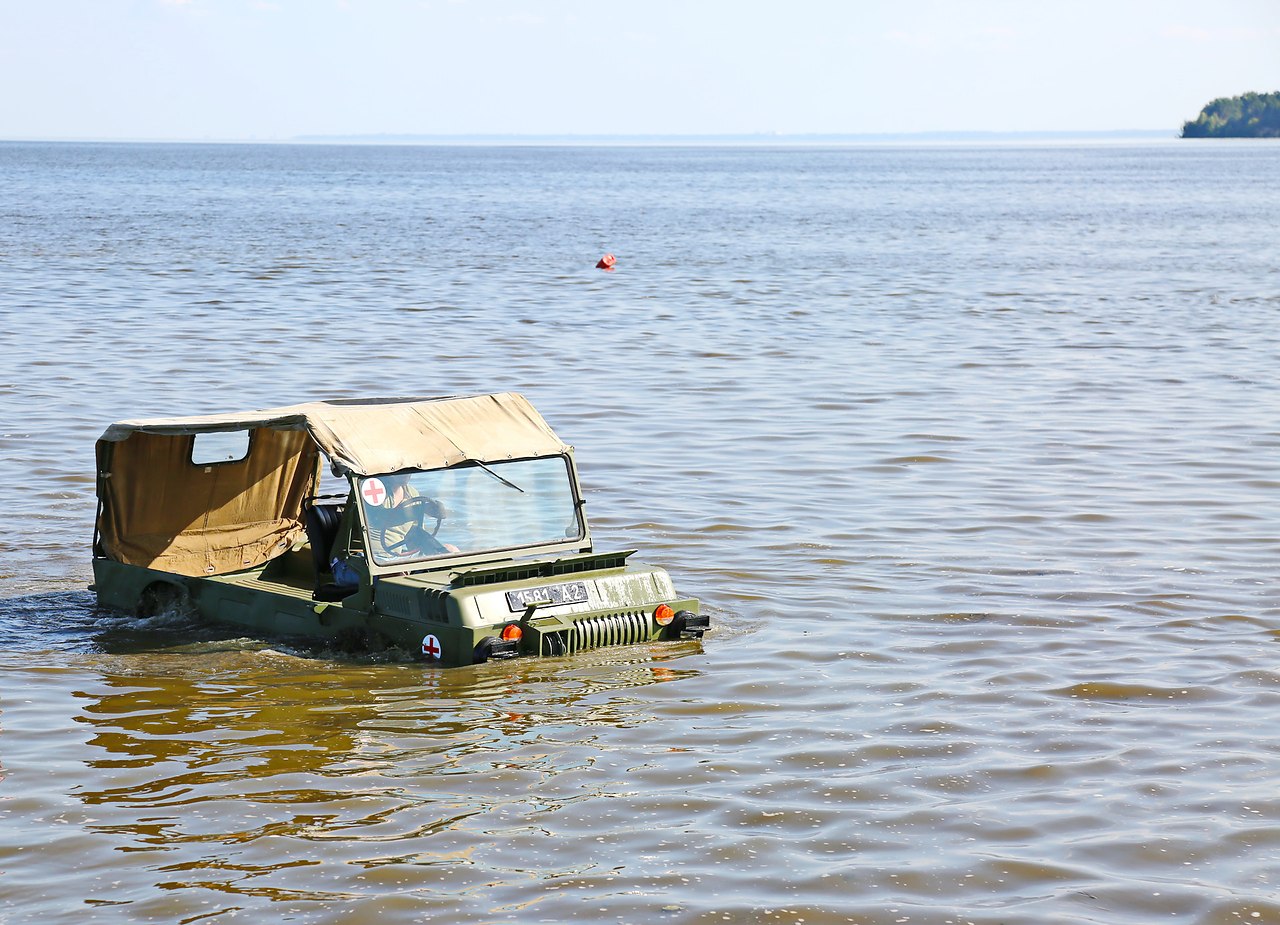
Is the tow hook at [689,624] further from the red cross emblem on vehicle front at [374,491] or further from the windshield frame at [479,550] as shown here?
the red cross emblem on vehicle front at [374,491]

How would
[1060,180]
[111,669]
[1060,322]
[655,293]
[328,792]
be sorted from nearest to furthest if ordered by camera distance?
[328,792], [111,669], [1060,322], [655,293], [1060,180]

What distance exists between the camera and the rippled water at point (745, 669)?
801 centimetres

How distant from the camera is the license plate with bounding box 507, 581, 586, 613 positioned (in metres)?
10.6

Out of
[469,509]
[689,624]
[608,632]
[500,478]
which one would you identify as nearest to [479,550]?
[469,509]

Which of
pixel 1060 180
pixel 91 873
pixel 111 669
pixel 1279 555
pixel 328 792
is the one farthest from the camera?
pixel 1060 180

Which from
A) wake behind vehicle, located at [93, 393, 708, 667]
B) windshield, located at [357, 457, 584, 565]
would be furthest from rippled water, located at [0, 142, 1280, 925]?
windshield, located at [357, 457, 584, 565]

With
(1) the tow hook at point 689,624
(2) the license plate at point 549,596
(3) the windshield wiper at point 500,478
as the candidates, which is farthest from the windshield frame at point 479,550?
(1) the tow hook at point 689,624

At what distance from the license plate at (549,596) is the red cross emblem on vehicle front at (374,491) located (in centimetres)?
111

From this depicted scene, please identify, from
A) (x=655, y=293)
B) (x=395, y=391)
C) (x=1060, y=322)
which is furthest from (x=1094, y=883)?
(x=655, y=293)

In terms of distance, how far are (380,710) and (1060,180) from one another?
4901 inches

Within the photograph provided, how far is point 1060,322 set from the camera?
3319 cm

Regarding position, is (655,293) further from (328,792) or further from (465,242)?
(328,792)

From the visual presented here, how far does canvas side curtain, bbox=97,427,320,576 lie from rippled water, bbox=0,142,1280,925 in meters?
0.77

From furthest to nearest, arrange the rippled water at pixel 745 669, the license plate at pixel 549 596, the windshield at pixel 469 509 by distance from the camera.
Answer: the windshield at pixel 469 509 → the license plate at pixel 549 596 → the rippled water at pixel 745 669
